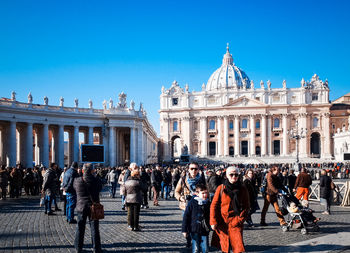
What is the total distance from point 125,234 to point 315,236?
4.98 meters

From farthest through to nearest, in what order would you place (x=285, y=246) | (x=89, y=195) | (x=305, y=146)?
(x=305, y=146) → (x=285, y=246) → (x=89, y=195)

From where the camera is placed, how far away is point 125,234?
9312 millimetres

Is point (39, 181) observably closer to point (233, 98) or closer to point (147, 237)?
point (147, 237)

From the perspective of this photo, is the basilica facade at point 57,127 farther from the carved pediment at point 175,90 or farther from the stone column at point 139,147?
the carved pediment at point 175,90

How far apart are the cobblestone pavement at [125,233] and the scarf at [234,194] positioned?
2581 mm

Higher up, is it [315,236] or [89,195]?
[89,195]

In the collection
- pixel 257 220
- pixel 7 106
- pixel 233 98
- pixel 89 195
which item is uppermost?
pixel 233 98

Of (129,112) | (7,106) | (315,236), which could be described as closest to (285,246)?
(315,236)

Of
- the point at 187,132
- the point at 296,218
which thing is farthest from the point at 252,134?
the point at 296,218

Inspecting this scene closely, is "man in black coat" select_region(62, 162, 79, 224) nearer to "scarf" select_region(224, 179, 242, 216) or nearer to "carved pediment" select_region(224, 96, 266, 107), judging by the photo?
"scarf" select_region(224, 179, 242, 216)

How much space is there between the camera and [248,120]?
264 feet

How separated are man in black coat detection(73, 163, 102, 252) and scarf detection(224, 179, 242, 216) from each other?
303 cm

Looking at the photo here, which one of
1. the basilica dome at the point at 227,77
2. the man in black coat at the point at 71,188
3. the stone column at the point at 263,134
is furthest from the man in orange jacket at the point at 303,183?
the basilica dome at the point at 227,77

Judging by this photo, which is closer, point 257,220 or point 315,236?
point 315,236
